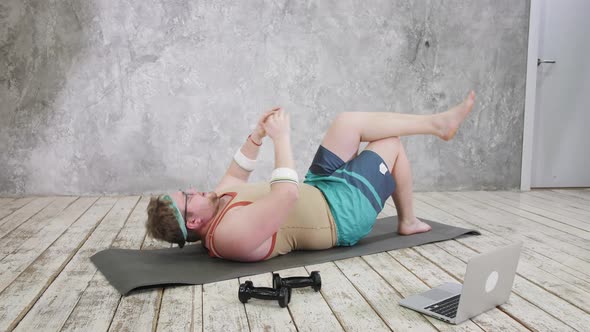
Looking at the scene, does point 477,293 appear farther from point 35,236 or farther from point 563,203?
point 563,203

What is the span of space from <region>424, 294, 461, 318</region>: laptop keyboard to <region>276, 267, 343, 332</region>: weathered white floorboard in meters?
0.30

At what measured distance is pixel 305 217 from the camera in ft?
7.18

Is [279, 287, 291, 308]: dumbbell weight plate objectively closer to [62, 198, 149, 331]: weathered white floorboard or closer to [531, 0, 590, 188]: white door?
[62, 198, 149, 331]: weathered white floorboard

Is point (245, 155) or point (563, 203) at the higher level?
point (245, 155)

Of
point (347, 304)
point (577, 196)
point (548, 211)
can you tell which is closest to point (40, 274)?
point (347, 304)

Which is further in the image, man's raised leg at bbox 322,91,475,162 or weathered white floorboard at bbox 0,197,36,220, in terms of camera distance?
weathered white floorboard at bbox 0,197,36,220

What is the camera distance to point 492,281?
1.61m

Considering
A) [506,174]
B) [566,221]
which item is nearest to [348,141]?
[566,221]

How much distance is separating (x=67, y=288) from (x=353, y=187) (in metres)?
1.12

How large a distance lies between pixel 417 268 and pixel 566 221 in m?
1.39

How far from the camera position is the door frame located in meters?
4.14

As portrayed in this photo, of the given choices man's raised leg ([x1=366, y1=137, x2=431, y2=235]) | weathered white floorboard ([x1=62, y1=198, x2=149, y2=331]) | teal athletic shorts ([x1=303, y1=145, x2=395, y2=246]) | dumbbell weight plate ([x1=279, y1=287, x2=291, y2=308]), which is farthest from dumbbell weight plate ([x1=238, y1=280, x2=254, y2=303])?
man's raised leg ([x1=366, y1=137, x2=431, y2=235])

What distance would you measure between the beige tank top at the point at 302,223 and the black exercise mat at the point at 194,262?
0.13ft

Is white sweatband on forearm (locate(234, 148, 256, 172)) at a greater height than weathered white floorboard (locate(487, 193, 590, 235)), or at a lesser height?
greater
